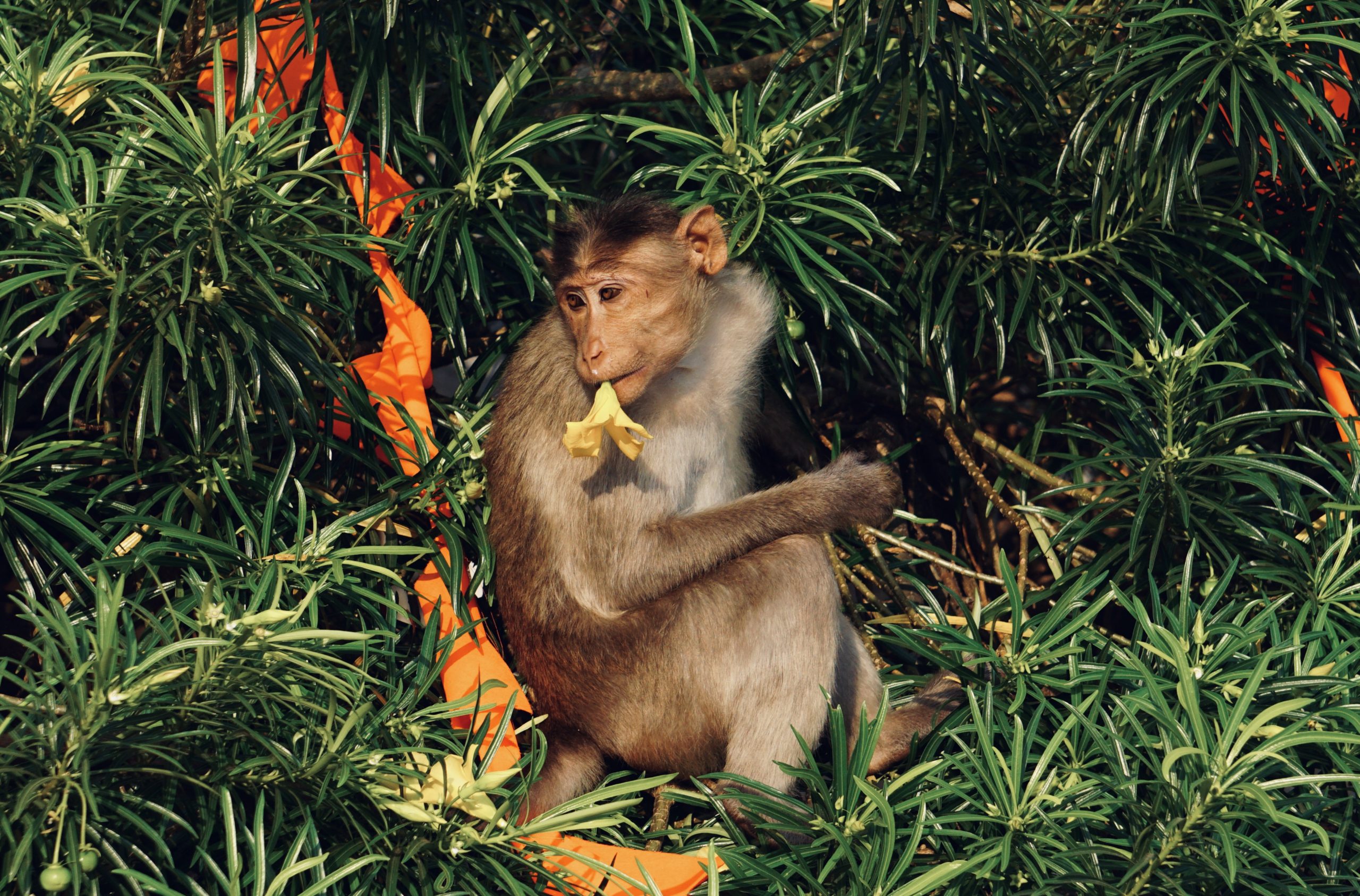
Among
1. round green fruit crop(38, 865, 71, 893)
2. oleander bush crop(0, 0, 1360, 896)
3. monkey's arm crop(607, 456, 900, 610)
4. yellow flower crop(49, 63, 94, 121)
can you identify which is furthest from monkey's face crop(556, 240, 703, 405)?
round green fruit crop(38, 865, 71, 893)

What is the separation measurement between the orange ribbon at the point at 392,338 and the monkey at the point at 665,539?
8.2 inches

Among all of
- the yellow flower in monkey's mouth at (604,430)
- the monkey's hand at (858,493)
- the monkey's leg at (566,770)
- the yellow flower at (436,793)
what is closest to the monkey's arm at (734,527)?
the monkey's hand at (858,493)

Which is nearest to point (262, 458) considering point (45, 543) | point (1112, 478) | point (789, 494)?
point (45, 543)

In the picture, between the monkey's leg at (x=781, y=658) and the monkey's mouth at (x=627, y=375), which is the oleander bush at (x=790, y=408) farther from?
the monkey's mouth at (x=627, y=375)

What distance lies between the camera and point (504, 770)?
2705 mm

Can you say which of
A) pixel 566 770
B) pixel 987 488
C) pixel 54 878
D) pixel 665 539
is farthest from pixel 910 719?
pixel 54 878

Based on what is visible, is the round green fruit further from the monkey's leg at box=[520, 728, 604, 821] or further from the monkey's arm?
the monkey's arm

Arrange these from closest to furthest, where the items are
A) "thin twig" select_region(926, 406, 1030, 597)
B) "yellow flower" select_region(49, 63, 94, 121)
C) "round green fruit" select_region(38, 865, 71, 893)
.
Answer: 1. "round green fruit" select_region(38, 865, 71, 893)
2. "yellow flower" select_region(49, 63, 94, 121)
3. "thin twig" select_region(926, 406, 1030, 597)

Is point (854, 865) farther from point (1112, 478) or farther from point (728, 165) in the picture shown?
point (728, 165)

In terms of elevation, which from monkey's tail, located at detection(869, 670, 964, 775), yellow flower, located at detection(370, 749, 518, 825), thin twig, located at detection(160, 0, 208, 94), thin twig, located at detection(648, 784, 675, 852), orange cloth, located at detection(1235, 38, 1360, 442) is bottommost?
monkey's tail, located at detection(869, 670, 964, 775)

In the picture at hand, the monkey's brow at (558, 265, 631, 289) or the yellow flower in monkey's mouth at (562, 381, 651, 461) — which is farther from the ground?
the monkey's brow at (558, 265, 631, 289)

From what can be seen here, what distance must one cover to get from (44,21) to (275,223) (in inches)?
45.6

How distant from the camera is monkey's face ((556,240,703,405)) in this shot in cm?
348

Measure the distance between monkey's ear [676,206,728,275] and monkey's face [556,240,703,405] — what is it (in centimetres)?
4
